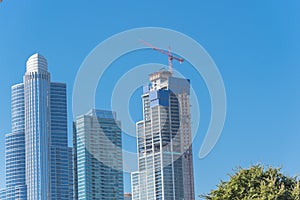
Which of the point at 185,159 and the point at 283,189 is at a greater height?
the point at 185,159

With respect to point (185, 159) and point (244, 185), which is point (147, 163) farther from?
point (244, 185)

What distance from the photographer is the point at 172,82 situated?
198 m

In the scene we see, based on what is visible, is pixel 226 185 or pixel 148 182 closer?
pixel 226 185

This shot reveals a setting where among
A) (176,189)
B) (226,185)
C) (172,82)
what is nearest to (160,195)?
(176,189)

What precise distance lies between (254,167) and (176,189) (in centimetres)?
16005

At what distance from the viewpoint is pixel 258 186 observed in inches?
1127

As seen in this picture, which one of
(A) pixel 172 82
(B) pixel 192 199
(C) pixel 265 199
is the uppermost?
(A) pixel 172 82

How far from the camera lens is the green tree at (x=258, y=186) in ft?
90.8

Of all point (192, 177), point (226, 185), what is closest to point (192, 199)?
point (192, 177)

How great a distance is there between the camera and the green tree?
2769 cm

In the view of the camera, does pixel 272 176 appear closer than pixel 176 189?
Yes

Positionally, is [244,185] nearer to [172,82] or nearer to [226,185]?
[226,185]

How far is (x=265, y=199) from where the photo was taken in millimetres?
27531

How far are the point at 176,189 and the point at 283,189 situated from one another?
16155 centimetres
